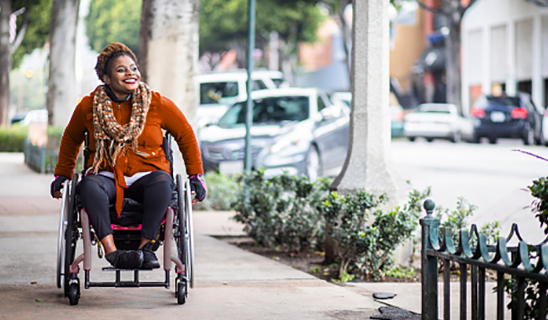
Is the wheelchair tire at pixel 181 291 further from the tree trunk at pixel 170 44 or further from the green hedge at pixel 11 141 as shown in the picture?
the green hedge at pixel 11 141

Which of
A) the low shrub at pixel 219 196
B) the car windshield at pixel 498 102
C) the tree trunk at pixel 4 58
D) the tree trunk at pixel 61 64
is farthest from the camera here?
the tree trunk at pixel 4 58

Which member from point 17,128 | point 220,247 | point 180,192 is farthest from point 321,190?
point 17,128

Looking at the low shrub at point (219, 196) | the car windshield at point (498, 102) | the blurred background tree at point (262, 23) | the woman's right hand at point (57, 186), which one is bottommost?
the low shrub at point (219, 196)

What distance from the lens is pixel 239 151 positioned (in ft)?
52.0

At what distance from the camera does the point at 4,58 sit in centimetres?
3353

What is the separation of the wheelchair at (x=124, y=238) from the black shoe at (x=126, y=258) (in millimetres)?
77

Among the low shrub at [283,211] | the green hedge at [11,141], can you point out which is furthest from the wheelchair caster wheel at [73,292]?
the green hedge at [11,141]

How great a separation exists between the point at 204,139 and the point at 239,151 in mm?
715

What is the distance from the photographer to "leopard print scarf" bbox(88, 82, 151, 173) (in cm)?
600

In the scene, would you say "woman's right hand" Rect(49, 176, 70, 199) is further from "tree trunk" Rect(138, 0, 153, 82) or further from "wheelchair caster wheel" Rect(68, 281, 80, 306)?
"tree trunk" Rect(138, 0, 153, 82)

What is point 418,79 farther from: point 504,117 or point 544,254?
point 544,254

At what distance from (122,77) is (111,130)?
0.38m

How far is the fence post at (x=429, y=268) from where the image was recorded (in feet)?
16.2

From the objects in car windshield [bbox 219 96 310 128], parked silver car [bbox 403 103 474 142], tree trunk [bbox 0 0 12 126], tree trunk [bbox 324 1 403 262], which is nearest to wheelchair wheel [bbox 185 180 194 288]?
tree trunk [bbox 324 1 403 262]
